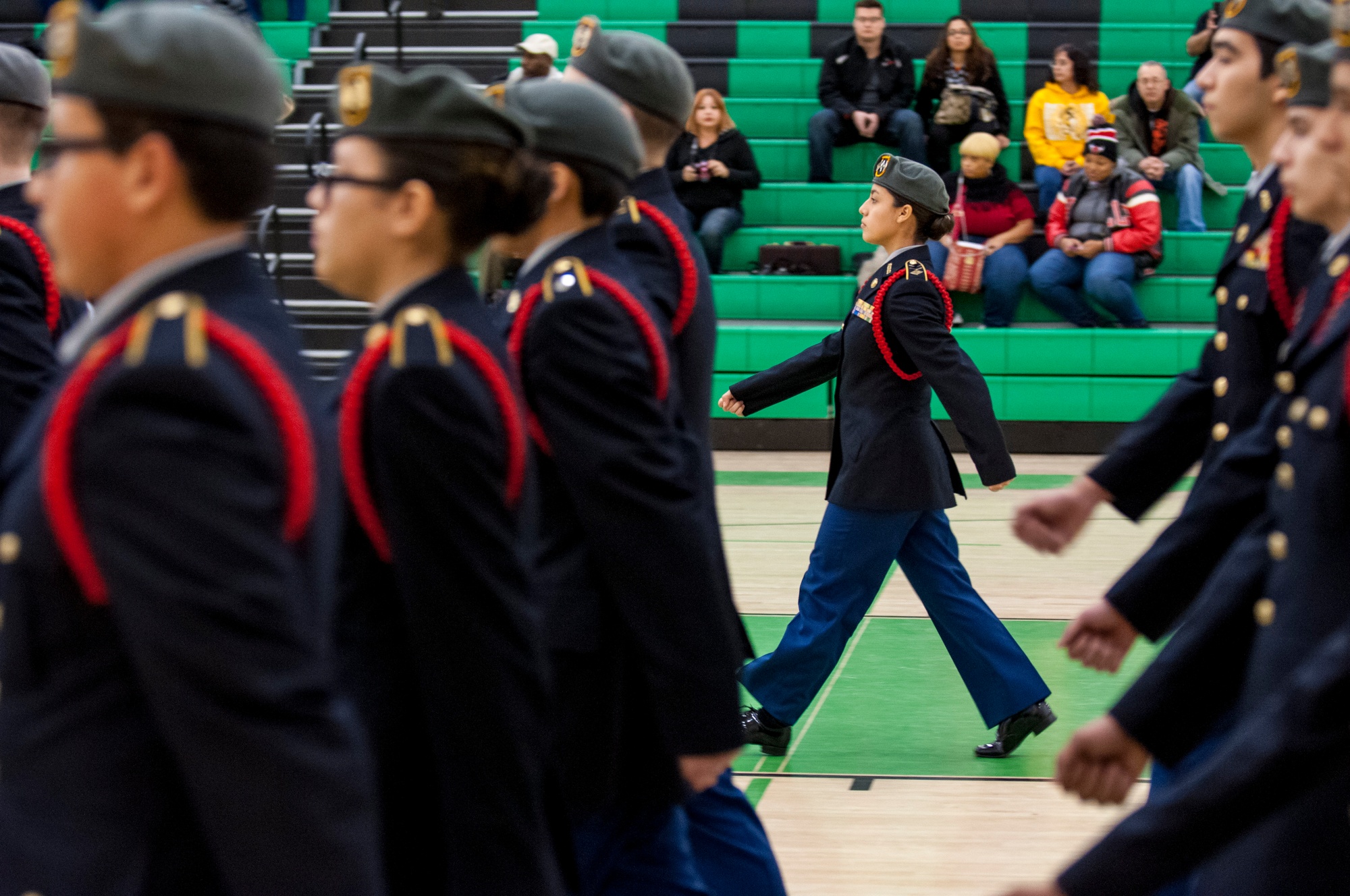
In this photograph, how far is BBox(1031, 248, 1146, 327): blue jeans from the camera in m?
9.73

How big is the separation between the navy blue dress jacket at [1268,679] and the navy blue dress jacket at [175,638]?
2.25 ft

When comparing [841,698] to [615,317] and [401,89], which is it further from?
[401,89]

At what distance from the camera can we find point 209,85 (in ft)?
4.56

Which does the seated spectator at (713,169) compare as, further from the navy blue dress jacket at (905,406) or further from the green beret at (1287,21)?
the green beret at (1287,21)

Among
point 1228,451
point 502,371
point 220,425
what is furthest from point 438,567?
point 1228,451

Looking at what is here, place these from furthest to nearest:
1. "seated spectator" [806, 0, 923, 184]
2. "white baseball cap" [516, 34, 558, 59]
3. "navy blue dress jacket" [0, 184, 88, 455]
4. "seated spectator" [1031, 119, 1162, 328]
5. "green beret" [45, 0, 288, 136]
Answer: "seated spectator" [806, 0, 923, 184] → "seated spectator" [1031, 119, 1162, 328] → "white baseball cap" [516, 34, 558, 59] → "navy blue dress jacket" [0, 184, 88, 455] → "green beret" [45, 0, 288, 136]

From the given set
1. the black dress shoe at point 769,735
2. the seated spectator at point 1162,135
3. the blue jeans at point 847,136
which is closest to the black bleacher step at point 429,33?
the blue jeans at point 847,136

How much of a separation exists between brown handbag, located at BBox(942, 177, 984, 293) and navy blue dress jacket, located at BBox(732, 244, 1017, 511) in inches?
218

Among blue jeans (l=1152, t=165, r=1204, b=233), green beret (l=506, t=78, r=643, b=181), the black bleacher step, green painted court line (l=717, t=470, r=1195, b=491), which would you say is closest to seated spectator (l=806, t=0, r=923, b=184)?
blue jeans (l=1152, t=165, r=1204, b=233)

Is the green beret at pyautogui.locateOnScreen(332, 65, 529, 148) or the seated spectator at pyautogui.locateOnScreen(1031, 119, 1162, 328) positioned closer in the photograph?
the green beret at pyautogui.locateOnScreen(332, 65, 529, 148)

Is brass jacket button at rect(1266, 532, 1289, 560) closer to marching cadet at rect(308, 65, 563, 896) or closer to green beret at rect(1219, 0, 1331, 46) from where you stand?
marching cadet at rect(308, 65, 563, 896)

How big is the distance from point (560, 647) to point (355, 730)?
75 centimetres

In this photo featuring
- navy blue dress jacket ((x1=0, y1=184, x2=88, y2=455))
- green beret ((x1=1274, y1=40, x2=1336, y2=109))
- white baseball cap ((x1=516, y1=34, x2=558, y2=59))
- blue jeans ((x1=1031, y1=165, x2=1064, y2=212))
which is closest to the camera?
green beret ((x1=1274, y1=40, x2=1336, y2=109))

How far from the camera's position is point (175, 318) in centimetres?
134
